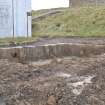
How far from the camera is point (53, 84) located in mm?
7902

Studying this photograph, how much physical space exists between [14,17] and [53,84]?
28.1 feet

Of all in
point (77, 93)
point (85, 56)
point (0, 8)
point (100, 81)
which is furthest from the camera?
point (0, 8)

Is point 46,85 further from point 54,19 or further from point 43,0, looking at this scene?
point 43,0

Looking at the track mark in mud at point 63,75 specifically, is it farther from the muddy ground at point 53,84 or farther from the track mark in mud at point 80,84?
the track mark in mud at point 80,84

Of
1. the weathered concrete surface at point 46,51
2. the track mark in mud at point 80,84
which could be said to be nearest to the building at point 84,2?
the weathered concrete surface at point 46,51

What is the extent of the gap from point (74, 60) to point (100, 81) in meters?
2.45

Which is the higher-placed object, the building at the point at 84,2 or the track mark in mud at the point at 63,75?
the building at the point at 84,2

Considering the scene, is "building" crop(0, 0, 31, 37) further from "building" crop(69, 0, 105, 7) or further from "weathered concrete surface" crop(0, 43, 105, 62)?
"building" crop(69, 0, 105, 7)

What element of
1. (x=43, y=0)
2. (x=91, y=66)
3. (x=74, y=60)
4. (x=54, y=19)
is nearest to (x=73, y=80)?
(x=91, y=66)

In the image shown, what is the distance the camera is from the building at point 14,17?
16.0 m

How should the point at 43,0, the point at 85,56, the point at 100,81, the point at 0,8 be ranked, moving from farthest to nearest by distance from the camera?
the point at 43,0
the point at 0,8
the point at 85,56
the point at 100,81

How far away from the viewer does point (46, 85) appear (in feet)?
26.0

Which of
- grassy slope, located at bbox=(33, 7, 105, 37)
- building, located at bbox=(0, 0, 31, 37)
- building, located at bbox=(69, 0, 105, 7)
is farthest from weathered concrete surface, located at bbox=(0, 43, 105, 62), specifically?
building, located at bbox=(69, 0, 105, 7)

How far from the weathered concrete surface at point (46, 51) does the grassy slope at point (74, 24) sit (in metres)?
5.87
